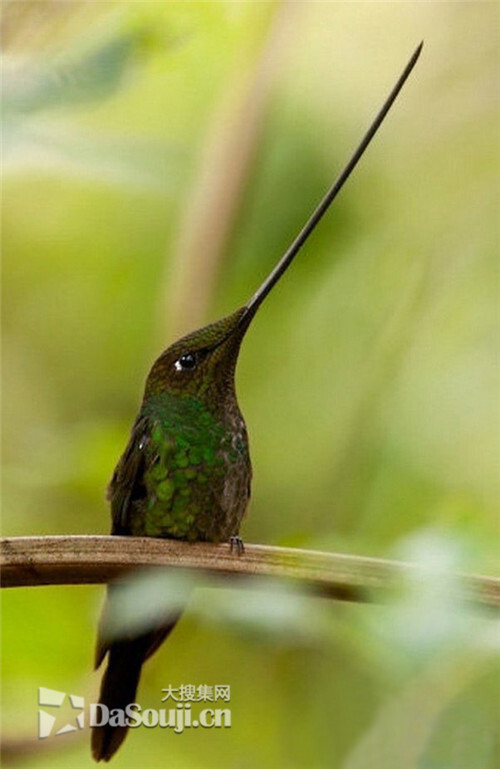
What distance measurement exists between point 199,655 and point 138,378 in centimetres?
38

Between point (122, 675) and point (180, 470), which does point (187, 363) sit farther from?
point (122, 675)

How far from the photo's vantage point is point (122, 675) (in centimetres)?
151

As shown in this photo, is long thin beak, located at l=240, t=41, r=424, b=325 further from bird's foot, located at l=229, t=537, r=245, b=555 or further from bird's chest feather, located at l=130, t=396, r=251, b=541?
bird's foot, located at l=229, t=537, r=245, b=555

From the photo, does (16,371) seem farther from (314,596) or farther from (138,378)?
(314,596)

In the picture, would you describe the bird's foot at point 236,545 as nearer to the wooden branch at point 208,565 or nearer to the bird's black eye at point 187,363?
the wooden branch at point 208,565

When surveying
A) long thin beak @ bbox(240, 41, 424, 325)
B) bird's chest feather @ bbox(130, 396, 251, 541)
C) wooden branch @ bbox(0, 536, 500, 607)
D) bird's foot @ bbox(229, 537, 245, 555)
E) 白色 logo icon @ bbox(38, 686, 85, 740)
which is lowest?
白色 logo icon @ bbox(38, 686, 85, 740)

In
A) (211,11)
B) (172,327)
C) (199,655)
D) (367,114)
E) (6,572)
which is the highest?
(211,11)

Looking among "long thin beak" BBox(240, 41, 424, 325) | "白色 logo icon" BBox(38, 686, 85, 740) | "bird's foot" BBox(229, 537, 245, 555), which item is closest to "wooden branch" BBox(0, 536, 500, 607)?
"bird's foot" BBox(229, 537, 245, 555)

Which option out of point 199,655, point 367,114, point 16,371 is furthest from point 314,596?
point 367,114

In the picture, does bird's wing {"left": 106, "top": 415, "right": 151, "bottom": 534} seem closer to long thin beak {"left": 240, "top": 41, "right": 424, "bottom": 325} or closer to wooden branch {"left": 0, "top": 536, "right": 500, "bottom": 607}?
wooden branch {"left": 0, "top": 536, "right": 500, "bottom": 607}

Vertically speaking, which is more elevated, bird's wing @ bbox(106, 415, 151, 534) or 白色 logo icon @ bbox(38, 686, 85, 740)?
bird's wing @ bbox(106, 415, 151, 534)

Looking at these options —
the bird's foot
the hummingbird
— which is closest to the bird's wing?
the hummingbird

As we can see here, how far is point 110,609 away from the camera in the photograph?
1.52 metres

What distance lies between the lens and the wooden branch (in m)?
1.49
